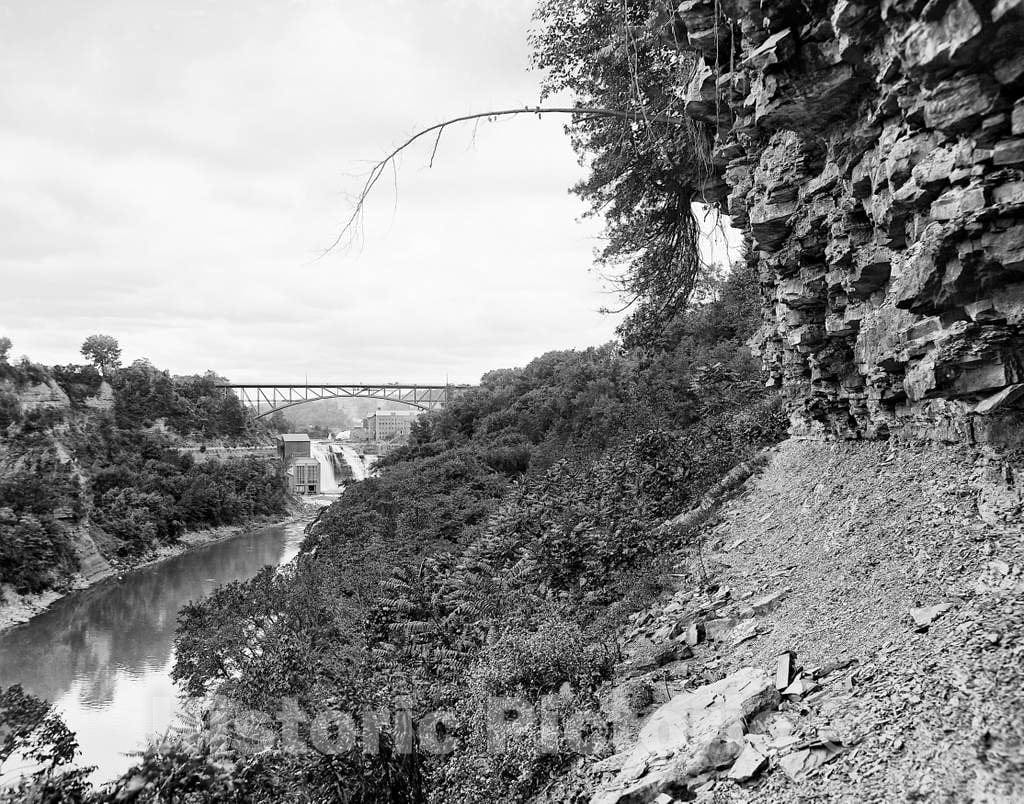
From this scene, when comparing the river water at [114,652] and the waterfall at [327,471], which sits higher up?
the waterfall at [327,471]

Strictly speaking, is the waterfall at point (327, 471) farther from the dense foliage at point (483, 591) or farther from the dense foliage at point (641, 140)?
the dense foliage at point (641, 140)

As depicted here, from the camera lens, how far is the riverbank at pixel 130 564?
27.9 m

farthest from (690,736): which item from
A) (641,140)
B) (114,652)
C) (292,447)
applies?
(292,447)

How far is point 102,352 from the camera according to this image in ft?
184

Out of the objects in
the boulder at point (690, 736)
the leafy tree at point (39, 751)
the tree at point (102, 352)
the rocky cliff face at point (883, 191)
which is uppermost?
the tree at point (102, 352)

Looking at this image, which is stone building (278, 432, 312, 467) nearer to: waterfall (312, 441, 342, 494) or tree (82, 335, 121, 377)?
waterfall (312, 441, 342, 494)

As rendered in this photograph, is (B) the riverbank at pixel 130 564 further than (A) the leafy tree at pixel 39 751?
Yes

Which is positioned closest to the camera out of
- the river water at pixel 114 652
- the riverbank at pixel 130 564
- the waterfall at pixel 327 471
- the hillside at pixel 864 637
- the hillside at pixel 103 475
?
the hillside at pixel 864 637

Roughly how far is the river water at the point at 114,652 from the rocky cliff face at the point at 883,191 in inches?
428

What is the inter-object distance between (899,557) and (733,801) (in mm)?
2186

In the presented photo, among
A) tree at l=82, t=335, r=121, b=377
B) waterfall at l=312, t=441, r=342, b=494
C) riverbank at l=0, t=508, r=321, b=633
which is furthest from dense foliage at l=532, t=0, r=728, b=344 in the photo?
waterfall at l=312, t=441, r=342, b=494

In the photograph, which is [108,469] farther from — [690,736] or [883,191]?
[883,191]

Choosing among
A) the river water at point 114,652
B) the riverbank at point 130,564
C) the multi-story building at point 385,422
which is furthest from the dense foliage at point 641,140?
the multi-story building at point 385,422

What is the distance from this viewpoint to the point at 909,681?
9.76ft
